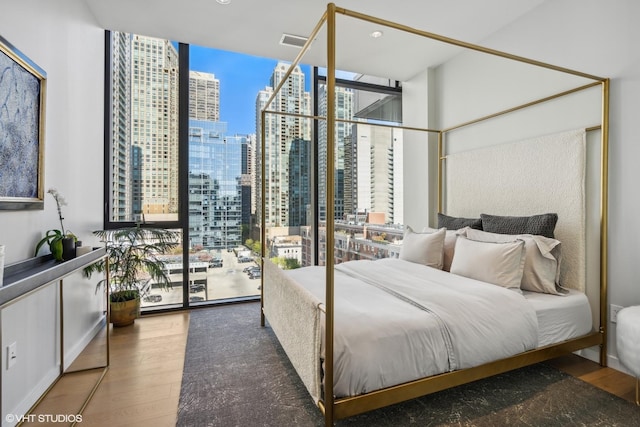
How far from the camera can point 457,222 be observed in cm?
313

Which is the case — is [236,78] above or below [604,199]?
above

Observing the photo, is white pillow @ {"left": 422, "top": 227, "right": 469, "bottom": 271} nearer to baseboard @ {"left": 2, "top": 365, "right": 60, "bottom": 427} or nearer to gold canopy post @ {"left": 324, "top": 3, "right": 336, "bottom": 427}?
gold canopy post @ {"left": 324, "top": 3, "right": 336, "bottom": 427}

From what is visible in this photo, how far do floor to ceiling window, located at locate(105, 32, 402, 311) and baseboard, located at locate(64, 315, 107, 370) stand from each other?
0.47 meters

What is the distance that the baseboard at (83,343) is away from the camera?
233 centimetres

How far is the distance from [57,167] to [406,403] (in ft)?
9.20

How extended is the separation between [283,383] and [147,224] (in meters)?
2.31

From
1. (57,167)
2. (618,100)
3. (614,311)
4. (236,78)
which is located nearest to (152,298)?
(57,167)

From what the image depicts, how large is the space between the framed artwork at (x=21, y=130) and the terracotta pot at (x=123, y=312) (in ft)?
4.46

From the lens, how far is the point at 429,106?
3750mm

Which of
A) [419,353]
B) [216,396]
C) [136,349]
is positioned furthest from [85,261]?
[419,353]

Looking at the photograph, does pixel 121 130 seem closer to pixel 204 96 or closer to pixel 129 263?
pixel 204 96

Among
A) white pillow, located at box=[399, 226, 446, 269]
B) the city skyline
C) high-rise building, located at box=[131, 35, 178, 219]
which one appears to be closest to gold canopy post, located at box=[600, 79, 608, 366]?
white pillow, located at box=[399, 226, 446, 269]

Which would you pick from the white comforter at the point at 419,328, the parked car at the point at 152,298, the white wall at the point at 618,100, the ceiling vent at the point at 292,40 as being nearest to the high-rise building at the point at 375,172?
the ceiling vent at the point at 292,40

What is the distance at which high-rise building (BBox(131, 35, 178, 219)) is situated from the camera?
3.41 metres
